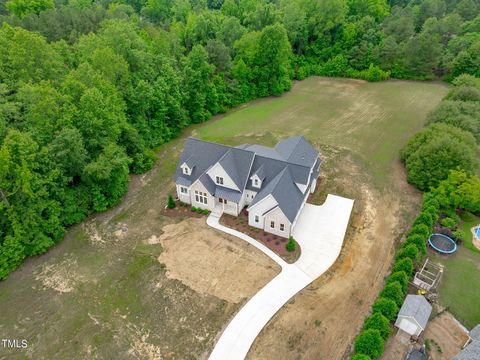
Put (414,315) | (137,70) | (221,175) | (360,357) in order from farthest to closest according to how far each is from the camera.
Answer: (137,70) < (221,175) < (414,315) < (360,357)

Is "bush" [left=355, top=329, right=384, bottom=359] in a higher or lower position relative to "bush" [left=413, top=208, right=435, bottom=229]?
lower

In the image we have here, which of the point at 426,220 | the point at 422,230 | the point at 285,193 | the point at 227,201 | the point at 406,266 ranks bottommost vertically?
the point at 227,201

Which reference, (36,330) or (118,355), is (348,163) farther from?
(36,330)

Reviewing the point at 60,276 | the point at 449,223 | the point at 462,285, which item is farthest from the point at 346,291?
the point at 60,276

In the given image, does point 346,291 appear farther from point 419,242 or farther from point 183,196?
point 183,196

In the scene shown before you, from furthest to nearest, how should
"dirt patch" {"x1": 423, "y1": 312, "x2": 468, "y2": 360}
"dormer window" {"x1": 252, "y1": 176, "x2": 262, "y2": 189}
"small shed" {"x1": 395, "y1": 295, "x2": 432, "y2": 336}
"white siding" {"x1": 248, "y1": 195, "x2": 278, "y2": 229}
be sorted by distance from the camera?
"dormer window" {"x1": 252, "y1": 176, "x2": 262, "y2": 189} → "white siding" {"x1": 248, "y1": 195, "x2": 278, "y2": 229} → "small shed" {"x1": 395, "y1": 295, "x2": 432, "y2": 336} → "dirt patch" {"x1": 423, "y1": 312, "x2": 468, "y2": 360}

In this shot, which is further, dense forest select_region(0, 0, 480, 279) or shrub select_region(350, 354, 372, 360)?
dense forest select_region(0, 0, 480, 279)

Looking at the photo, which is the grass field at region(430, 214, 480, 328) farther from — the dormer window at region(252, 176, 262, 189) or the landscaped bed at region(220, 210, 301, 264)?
the dormer window at region(252, 176, 262, 189)

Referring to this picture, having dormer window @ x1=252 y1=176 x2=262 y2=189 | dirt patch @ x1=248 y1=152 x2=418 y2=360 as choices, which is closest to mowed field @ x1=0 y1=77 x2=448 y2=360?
dirt patch @ x1=248 y1=152 x2=418 y2=360
